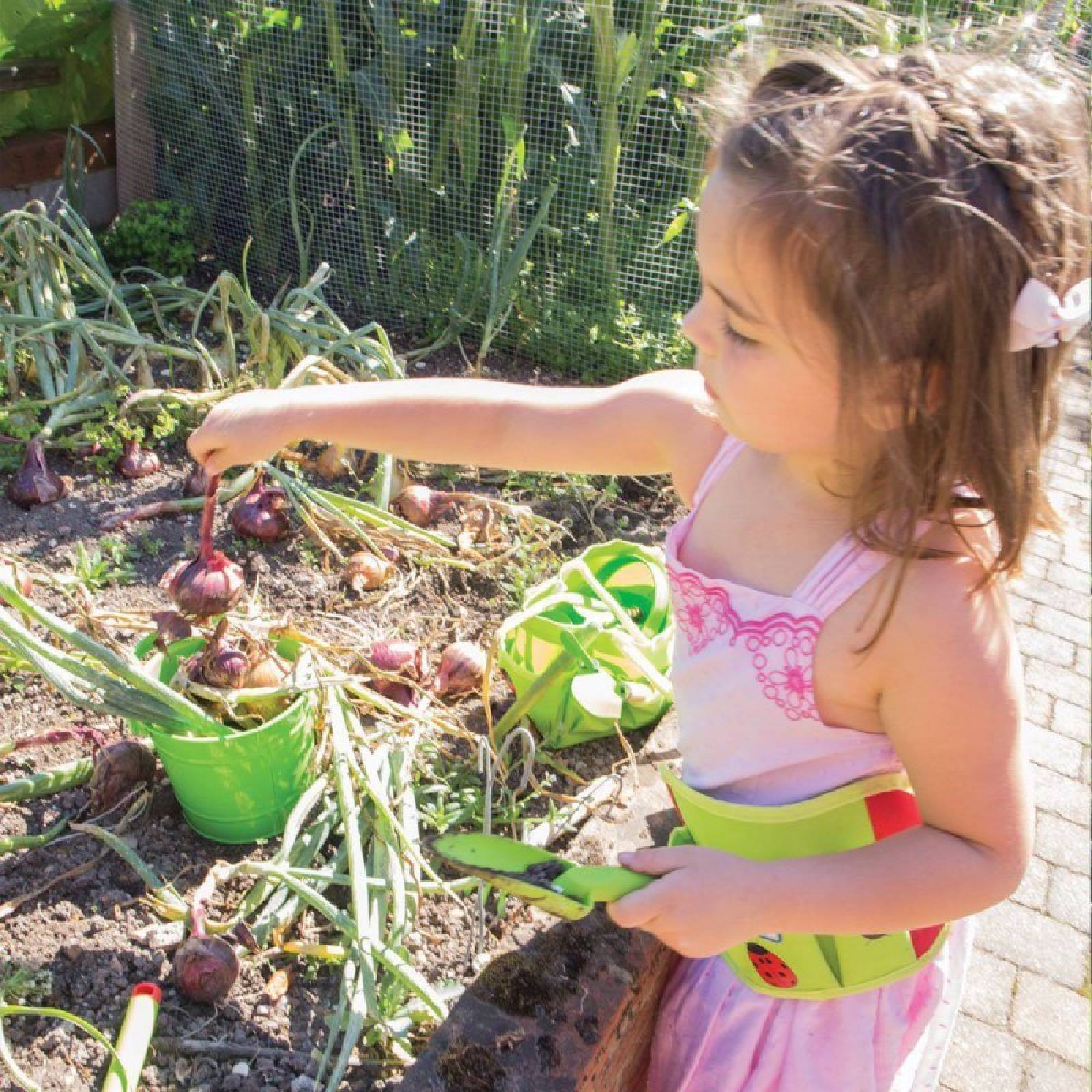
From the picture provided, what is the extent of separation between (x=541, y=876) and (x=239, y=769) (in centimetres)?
71

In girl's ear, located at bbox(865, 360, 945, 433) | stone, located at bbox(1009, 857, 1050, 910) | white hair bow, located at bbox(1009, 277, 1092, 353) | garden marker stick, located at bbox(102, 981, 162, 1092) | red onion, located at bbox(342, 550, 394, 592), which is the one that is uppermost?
white hair bow, located at bbox(1009, 277, 1092, 353)

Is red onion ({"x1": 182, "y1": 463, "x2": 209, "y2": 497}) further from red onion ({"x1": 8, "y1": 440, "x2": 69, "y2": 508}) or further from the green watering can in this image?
the green watering can

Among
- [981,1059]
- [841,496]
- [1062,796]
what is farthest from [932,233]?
[1062,796]

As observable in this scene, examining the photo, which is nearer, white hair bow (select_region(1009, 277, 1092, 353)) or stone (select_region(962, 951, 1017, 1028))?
white hair bow (select_region(1009, 277, 1092, 353))

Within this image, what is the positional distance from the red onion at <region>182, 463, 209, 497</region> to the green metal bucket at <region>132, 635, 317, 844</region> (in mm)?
931

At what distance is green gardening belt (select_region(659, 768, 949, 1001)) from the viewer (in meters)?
1.23

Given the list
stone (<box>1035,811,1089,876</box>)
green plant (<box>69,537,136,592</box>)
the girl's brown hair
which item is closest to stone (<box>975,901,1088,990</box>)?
stone (<box>1035,811,1089,876</box>)

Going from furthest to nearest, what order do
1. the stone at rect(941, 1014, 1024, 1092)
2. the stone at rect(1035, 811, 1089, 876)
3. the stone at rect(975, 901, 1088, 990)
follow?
the stone at rect(1035, 811, 1089, 876), the stone at rect(975, 901, 1088, 990), the stone at rect(941, 1014, 1024, 1092)

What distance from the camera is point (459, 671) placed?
2.16 meters

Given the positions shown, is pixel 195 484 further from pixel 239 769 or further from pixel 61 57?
pixel 61 57

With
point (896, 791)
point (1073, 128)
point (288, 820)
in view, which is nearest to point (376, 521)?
point (288, 820)

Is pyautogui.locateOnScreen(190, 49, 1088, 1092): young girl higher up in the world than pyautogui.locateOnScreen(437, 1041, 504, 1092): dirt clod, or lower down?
higher up

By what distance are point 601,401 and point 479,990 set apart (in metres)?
0.77

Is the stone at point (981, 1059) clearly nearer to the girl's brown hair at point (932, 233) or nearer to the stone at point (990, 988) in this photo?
the stone at point (990, 988)
